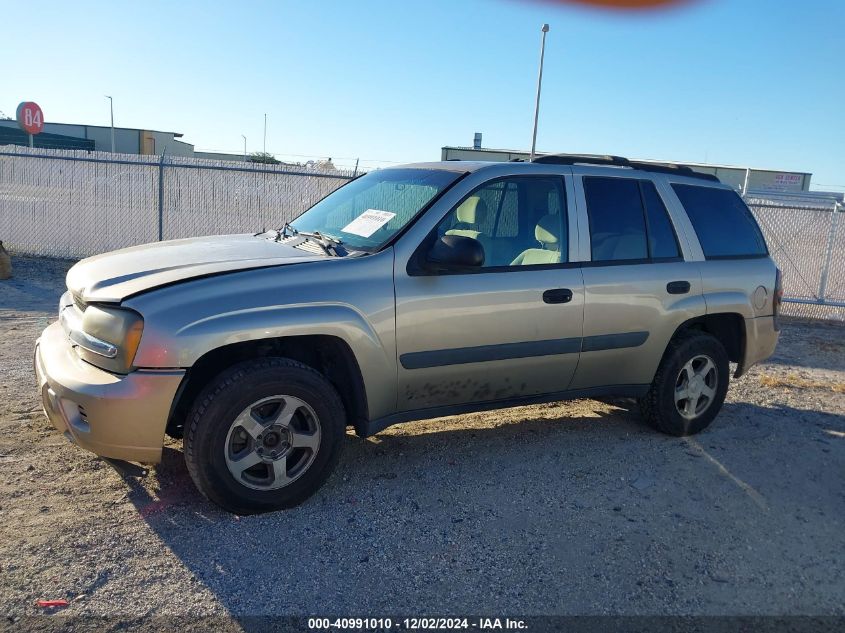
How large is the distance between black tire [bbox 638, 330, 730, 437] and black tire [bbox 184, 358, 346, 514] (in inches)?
96.5

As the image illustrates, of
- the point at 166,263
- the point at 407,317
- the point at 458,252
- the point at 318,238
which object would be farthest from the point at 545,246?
the point at 166,263

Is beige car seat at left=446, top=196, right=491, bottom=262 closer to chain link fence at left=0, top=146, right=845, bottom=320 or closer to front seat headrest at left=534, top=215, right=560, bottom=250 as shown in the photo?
front seat headrest at left=534, top=215, right=560, bottom=250

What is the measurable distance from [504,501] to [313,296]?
5.22 feet

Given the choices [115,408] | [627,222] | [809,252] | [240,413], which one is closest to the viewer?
[115,408]


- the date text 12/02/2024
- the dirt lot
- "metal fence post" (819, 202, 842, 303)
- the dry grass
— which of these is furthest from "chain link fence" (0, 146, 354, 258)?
the date text 12/02/2024

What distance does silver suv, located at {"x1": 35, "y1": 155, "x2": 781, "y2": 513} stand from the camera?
11.0 ft

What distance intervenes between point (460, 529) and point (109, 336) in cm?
199

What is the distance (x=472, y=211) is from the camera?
4.23 meters

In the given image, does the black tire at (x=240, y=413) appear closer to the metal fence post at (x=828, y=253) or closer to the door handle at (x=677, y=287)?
the door handle at (x=677, y=287)

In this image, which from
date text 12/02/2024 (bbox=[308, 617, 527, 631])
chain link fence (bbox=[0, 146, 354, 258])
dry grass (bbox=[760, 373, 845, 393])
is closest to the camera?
date text 12/02/2024 (bbox=[308, 617, 527, 631])

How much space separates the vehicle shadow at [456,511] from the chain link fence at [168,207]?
6099mm

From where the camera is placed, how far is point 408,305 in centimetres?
381

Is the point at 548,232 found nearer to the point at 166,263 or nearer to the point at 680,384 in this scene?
the point at 680,384

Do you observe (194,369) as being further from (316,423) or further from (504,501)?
(504,501)
